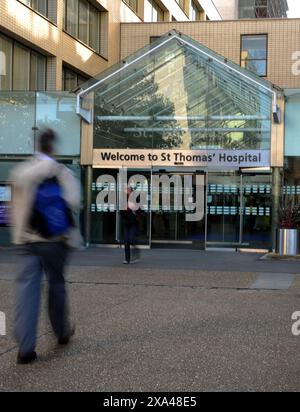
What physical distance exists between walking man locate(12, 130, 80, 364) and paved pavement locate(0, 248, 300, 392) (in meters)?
0.42

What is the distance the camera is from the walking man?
5176 mm

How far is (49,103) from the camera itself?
58.1 ft

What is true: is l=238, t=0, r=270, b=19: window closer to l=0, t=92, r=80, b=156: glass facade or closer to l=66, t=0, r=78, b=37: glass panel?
l=66, t=0, r=78, b=37: glass panel

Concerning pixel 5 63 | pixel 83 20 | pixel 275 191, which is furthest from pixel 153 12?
pixel 275 191

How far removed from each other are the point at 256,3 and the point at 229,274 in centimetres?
4049

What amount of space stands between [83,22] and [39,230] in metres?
21.0

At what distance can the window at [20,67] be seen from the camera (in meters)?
20.0

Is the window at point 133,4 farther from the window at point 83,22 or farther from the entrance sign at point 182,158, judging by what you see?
the entrance sign at point 182,158

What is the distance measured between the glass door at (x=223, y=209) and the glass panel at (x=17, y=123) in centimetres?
542

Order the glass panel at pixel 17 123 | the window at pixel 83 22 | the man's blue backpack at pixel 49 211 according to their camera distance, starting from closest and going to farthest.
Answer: the man's blue backpack at pixel 49 211 → the glass panel at pixel 17 123 → the window at pixel 83 22

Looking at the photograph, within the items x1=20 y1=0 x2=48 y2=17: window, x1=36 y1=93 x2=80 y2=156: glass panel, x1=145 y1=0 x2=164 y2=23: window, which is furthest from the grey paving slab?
x1=145 y1=0 x2=164 y2=23: window

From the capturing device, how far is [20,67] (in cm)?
2100

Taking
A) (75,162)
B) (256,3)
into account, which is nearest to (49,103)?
(75,162)

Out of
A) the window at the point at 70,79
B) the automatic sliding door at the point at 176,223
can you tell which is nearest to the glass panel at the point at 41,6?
the window at the point at 70,79
